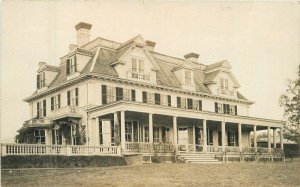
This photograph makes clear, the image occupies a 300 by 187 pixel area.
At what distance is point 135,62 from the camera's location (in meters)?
25.4

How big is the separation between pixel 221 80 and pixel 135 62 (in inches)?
316

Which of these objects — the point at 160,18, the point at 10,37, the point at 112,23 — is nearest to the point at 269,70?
the point at 160,18

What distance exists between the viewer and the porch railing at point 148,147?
856 inches

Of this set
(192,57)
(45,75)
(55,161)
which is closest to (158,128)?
(45,75)

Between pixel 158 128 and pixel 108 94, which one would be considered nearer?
pixel 108 94

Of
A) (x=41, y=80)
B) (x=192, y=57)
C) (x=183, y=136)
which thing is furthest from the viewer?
(x=192, y=57)

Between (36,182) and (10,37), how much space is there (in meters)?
4.72

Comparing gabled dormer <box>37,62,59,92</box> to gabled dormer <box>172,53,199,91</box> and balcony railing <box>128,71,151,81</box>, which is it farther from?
gabled dormer <box>172,53,199,91</box>

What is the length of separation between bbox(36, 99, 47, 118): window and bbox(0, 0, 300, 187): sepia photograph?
60 mm

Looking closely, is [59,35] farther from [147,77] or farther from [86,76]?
[147,77]

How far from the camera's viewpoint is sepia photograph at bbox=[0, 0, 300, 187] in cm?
1503

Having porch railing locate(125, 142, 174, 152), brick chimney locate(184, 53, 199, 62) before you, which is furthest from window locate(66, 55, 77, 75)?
brick chimney locate(184, 53, 199, 62)

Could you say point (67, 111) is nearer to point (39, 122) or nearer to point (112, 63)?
point (39, 122)

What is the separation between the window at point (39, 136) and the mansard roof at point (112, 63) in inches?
101
